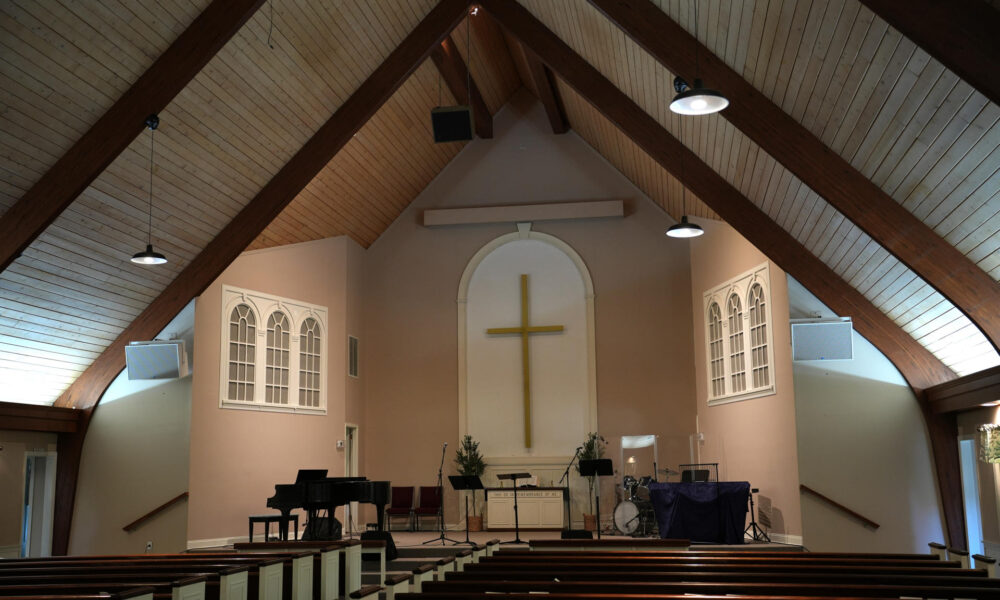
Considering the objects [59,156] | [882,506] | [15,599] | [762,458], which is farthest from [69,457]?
[882,506]

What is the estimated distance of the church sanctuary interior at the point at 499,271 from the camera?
729cm

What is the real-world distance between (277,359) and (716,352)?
6172 mm

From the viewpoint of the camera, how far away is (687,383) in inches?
526

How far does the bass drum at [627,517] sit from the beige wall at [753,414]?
1489 millimetres

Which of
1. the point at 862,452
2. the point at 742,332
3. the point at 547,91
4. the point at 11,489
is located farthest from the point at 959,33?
the point at 11,489

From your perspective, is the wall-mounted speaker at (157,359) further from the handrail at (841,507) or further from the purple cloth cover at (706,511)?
the handrail at (841,507)

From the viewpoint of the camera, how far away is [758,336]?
11.0 meters

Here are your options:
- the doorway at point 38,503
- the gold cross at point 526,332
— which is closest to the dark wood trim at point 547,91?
the gold cross at point 526,332

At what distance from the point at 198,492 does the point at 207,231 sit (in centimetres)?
312

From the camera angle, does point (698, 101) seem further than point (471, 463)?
No

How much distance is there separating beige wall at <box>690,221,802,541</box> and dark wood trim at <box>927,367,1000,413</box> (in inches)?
59.4

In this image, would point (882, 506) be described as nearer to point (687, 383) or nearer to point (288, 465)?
point (687, 383)

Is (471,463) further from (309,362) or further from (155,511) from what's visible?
(155,511)

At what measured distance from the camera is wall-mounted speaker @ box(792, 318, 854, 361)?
31.7 ft
